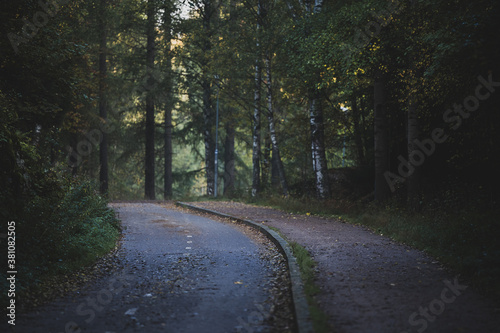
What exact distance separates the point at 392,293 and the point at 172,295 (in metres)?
3.48

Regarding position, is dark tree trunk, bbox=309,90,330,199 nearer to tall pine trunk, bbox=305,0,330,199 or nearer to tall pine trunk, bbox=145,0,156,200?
tall pine trunk, bbox=305,0,330,199

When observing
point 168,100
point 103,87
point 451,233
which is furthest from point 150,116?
point 451,233

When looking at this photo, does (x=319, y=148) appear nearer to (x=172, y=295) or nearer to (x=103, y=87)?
(x=172, y=295)

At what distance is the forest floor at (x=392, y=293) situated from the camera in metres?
5.35

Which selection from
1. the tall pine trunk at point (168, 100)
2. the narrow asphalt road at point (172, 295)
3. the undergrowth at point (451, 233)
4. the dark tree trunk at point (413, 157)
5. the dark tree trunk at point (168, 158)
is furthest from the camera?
the dark tree trunk at point (168, 158)

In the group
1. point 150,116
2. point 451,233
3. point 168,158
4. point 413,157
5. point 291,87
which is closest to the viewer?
point 451,233

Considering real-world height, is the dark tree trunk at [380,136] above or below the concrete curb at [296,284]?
above

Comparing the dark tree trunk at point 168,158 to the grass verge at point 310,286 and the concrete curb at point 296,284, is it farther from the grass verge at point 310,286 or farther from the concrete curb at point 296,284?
the grass verge at point 310,286

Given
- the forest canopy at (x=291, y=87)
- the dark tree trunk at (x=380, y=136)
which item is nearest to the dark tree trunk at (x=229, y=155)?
the forest canopy at (x=291, y=87)

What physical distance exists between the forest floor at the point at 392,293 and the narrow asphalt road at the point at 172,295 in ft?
3.70

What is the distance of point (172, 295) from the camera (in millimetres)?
7160

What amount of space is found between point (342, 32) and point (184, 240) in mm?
8549

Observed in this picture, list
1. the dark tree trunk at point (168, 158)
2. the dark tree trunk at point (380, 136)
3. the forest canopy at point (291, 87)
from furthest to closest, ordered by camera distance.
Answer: the dark tree trunk at point (168, 158) < the dark tree trunk at point (380, 136) < the forest canopy at point (291, 87)

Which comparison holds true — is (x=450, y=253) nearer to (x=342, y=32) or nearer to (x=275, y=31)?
(x=342, y=32)
